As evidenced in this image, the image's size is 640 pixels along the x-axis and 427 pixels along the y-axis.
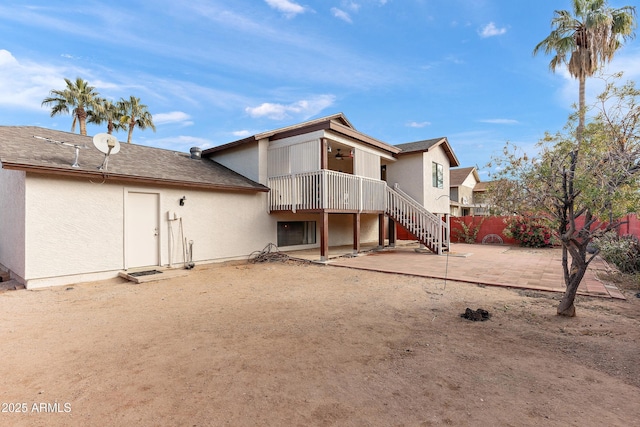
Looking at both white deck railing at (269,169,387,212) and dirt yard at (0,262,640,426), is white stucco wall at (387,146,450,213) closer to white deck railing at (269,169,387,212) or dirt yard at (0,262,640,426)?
white deck railing at (269,169,387,212)

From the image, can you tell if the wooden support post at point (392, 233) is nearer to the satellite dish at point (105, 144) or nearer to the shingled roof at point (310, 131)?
the shingled roof at point (310, 131)

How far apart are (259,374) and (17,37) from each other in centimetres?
1230

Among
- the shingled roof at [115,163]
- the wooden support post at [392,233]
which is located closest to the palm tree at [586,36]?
the wooden support post at [392,233]

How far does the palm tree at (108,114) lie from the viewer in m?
22.8

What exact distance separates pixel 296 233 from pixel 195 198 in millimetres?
4706

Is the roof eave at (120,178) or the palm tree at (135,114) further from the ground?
the palm tree at (135,114)

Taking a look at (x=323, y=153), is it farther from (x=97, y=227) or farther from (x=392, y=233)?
(x=97, y=227)

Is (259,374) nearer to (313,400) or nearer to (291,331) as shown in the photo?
(313,400)

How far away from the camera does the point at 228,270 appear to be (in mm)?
8891

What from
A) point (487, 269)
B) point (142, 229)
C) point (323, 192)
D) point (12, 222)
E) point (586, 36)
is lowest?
point (487, 269)

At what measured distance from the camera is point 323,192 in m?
9.78

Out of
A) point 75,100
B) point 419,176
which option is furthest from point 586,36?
point 75,100

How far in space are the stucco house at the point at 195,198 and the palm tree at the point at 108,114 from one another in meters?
16.1

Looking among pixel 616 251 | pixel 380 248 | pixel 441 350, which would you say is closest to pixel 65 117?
pixel 380 248
